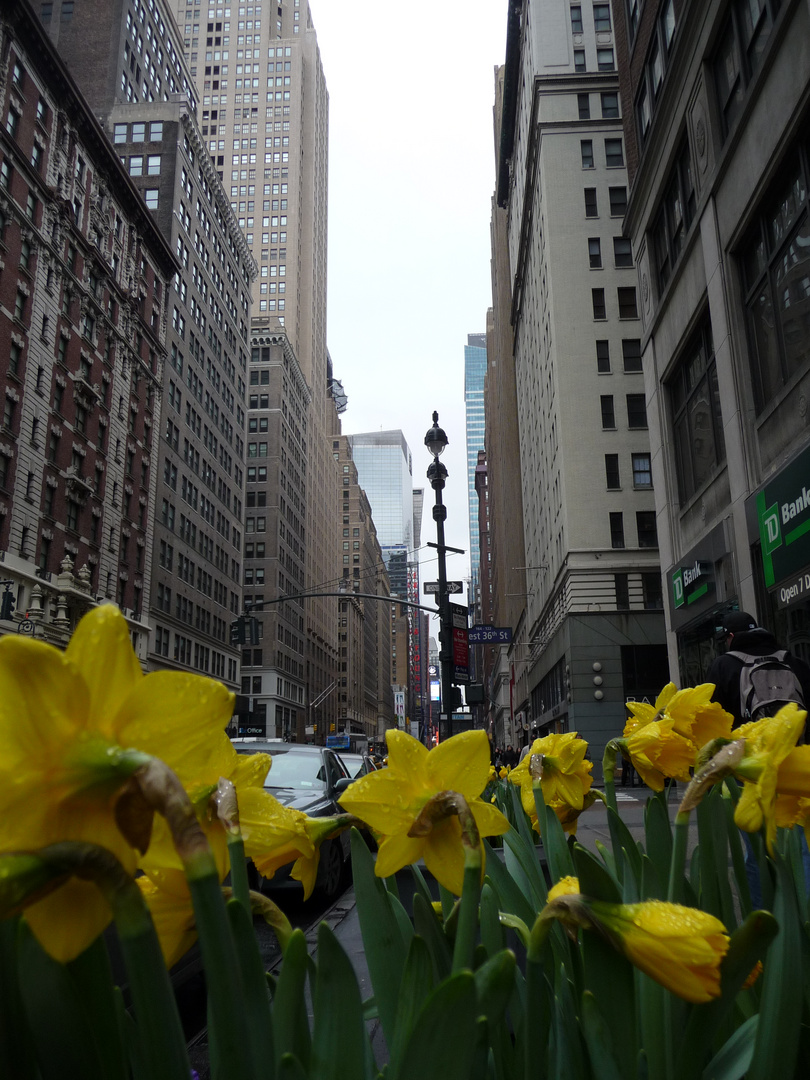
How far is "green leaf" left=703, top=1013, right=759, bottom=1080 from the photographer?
123cm

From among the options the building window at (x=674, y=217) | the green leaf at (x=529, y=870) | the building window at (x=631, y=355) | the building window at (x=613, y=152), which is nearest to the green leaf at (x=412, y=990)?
the green leaf at (x=529, y=870)

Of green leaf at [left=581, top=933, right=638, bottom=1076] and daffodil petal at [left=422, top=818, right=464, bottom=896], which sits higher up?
daffodil petal at [left=422, top=818, right=464, bottom=896]

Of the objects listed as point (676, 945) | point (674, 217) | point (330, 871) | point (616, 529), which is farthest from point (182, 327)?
point (676, 945)

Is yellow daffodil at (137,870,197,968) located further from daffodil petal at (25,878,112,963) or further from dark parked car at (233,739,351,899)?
dark parked car at (233,739,351,899)

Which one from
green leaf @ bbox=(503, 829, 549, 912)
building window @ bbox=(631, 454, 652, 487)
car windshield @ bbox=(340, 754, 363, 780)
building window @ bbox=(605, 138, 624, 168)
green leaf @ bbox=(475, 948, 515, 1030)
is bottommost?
car windshield @ bbox=(340, 754, 363, 780)

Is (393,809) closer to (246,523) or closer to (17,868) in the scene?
(17,868)

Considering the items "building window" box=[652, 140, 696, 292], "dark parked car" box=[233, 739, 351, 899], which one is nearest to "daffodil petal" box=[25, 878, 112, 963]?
"dark parked car" box=[233, 739, 351, 899]

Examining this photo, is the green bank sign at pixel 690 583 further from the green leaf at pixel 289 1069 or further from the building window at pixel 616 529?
the building window at pixel 616 529

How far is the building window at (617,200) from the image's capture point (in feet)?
142

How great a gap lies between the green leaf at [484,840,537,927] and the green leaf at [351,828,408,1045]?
0.48 metres

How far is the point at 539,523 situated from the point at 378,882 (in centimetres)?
4986

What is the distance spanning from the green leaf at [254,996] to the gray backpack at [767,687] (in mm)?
3568

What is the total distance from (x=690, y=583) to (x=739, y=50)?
35.0 ft

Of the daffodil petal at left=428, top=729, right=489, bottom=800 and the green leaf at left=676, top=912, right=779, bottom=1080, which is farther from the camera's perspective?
the daffodil petal at left=428, top=729, right=489, bottom=800
